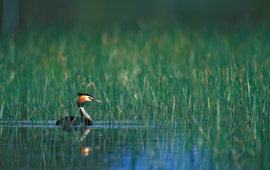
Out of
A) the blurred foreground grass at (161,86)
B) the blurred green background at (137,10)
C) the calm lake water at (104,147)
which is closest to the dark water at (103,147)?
the calm lake water at (104,147)

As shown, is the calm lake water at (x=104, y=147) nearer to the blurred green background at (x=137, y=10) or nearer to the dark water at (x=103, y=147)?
the dark water at (x=103, y=147)

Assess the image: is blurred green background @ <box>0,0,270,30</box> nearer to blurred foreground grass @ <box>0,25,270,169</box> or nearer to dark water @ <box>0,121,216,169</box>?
blurred foreground grass @ <box>0,25,270,169</box>

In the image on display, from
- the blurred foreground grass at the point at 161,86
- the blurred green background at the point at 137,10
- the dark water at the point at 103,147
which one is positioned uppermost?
the blurred green background at the point at 137,10

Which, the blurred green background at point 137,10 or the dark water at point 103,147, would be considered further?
the blurred green background at point 137,10

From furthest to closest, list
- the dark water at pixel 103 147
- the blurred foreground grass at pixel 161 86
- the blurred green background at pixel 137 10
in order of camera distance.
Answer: the blurred green background at pixel 137 10 → the blurred foreground grass at pixel 161 86 → the dark water at pixel 103 147

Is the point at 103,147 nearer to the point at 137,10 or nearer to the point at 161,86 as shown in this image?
the point at 161,86

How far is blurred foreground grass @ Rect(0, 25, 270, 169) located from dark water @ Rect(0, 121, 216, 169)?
0.22 metres

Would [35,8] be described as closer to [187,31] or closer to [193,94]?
[187,31]

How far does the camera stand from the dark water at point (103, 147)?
4.91 m

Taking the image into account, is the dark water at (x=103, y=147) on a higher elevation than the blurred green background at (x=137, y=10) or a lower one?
lower

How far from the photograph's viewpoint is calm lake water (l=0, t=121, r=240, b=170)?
4.91 metres

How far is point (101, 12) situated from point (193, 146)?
35201mm

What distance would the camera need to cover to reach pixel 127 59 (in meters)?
10.8

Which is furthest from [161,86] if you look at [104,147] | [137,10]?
[137,10]
